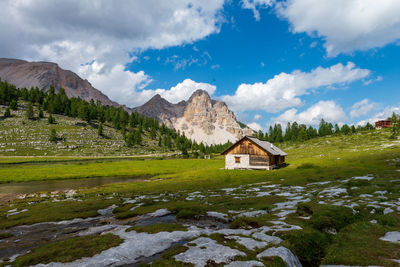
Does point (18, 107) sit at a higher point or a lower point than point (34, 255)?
higher

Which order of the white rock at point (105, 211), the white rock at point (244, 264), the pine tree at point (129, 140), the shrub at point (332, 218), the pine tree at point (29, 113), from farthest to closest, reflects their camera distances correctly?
the pine tree at point (129, 140) < the pine tree at point (29, 113) < the white rock at point (105, 211) < the shrub at point (332, 218) < the white rock at point (244, 264)

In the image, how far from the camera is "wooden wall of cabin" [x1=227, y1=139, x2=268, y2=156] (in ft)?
185

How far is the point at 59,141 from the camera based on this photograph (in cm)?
14225

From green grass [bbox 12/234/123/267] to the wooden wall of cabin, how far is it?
4956 centimetres

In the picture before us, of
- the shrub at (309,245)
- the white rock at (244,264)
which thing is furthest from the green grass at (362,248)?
the white rock at (244,264)

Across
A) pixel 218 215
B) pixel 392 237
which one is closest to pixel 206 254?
pixel 218 215

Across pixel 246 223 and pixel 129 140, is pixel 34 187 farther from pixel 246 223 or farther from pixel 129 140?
pixel 129 140

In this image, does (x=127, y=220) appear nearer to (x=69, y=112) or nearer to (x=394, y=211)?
(x=394, y=211)

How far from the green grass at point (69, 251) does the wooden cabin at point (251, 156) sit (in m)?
49.1

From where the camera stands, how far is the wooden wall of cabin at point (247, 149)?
56.5 meters

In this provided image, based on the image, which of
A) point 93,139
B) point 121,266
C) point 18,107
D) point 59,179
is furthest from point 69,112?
point 121,266

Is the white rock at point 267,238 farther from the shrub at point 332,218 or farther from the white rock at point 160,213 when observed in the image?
the white rock at point 160,213

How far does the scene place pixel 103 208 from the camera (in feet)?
68.2

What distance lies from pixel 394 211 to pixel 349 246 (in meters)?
6.79
